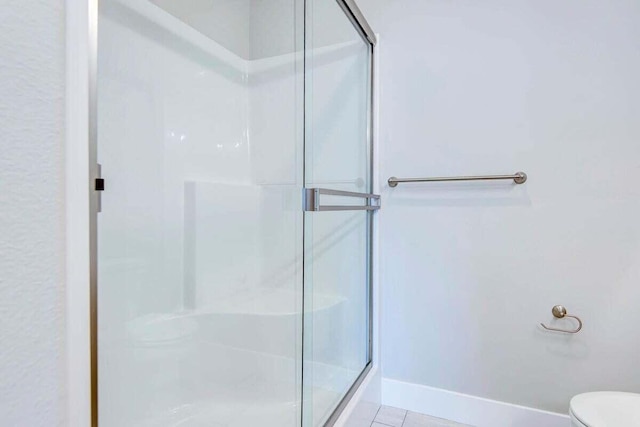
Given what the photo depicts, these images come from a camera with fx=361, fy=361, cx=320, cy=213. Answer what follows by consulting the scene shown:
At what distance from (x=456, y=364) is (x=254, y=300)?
0.95 m

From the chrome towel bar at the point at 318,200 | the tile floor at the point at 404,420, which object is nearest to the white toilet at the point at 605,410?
the tile floor at the point at 404,420

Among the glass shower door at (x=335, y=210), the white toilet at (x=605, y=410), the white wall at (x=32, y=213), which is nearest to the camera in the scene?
the white wall at (x=32, y=213)

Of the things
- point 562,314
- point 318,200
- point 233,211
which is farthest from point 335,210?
point 562,314

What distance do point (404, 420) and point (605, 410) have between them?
0.76m

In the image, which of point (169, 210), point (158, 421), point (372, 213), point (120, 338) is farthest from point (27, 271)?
point (372, 213)

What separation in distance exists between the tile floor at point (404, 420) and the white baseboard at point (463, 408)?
0.03 meters

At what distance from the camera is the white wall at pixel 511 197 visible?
1.34 m

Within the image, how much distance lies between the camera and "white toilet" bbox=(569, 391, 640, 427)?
3.44ft

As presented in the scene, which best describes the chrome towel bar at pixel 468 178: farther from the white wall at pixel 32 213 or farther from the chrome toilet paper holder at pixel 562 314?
the white wall at pixel 32 213

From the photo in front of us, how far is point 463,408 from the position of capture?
A: 5.14ft

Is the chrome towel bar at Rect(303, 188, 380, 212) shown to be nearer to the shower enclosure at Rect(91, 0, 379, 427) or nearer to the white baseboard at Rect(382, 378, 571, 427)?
the shower enclosure at Rect(91, 0, 379, 427)

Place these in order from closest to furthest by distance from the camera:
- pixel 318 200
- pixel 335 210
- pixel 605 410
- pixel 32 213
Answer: pixel 32 213, pixel 605 410, pixel 318 200, pixel 335 210

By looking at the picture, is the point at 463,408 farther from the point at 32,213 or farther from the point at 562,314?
the point at 32,213

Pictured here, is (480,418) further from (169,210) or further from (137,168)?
(137,168)
